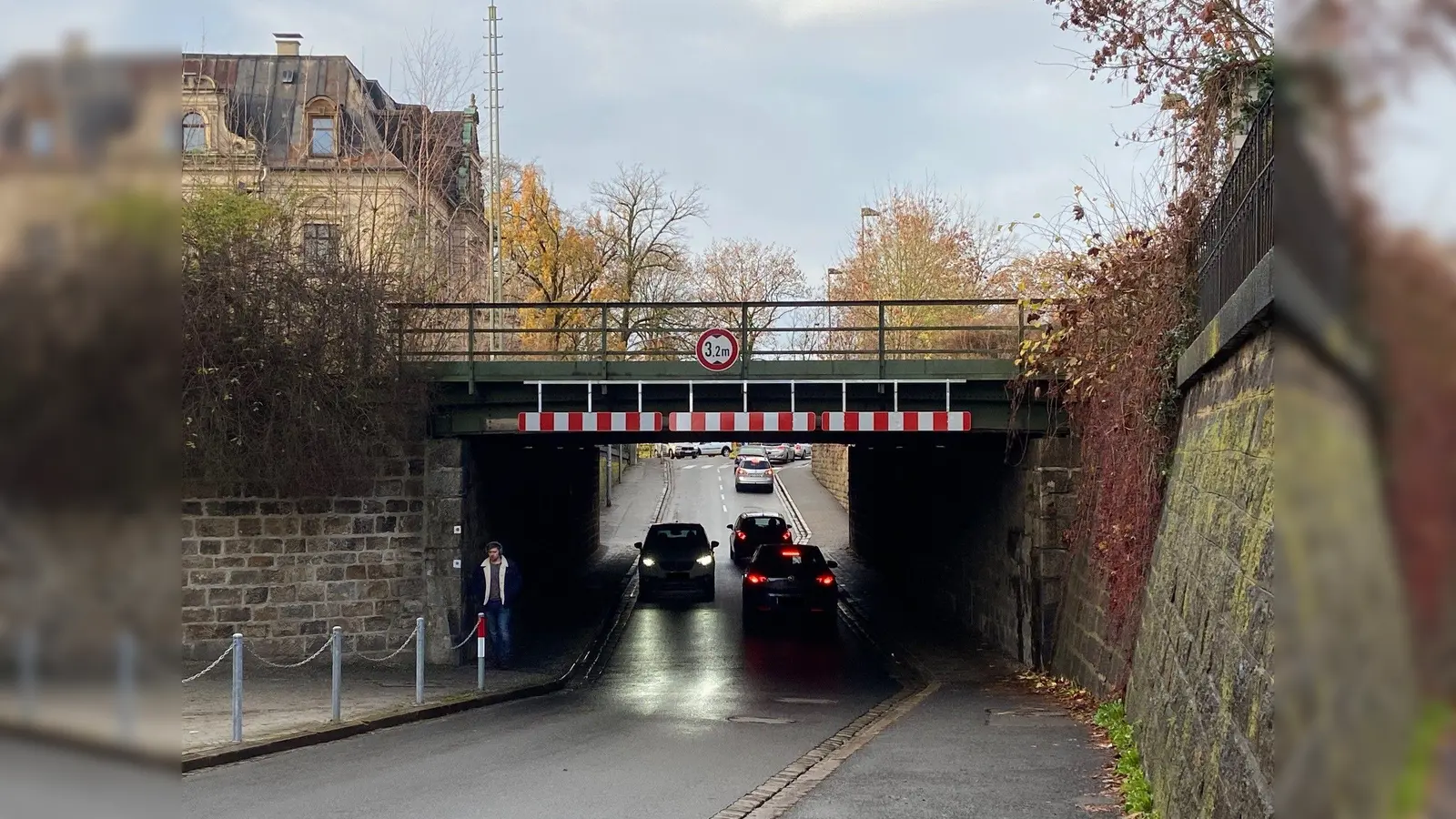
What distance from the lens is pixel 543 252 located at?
171 ft

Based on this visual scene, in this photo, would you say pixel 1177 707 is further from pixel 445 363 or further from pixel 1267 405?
pixel 445 363

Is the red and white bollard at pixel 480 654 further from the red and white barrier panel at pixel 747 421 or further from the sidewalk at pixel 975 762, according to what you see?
the sidewalk at pixel 975 762

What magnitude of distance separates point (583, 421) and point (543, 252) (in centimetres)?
3368

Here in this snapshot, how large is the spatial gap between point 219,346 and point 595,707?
675cm

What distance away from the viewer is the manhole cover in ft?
54.5

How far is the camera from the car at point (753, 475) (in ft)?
214

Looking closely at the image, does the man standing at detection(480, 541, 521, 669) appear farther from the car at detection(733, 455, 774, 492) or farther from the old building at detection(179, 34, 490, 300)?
the car at detection(733, 455, 774, 492)

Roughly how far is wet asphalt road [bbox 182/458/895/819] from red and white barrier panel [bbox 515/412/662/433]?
367 centimetres

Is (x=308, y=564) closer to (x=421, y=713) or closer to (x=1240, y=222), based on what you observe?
(x=421, y=713)
